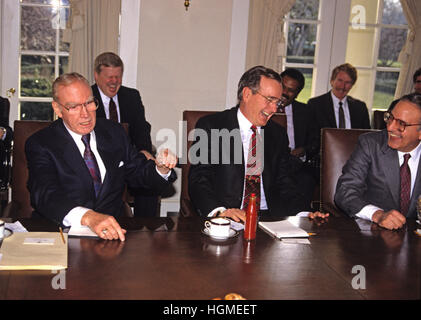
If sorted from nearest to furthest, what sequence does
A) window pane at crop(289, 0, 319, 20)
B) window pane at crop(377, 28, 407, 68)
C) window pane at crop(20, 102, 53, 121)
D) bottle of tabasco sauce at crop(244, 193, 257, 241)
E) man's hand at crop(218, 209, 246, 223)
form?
bottle of tabasco sauce at crop(244, 193, 257, 241)
man's hand at crop(218, 209, 246, 223)
window pane at crop(20, 102, 53, 121)
window pane at crop(289, 0, 319, 20)
window pane at crop(377, 28, 407, 68)

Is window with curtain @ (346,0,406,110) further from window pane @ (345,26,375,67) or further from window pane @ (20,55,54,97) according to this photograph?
window pane @ (20,55,54,97)

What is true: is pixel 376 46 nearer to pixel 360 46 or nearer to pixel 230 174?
pixel 360 46

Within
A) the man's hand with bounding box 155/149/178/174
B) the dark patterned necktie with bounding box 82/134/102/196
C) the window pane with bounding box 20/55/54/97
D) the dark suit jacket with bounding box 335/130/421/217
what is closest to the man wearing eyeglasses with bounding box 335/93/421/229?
the dark suit jacket with bounding box 335/130/421/217

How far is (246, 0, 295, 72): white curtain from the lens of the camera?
5422 mm

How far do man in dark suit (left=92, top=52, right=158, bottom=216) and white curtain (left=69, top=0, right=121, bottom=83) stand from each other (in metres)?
0.64

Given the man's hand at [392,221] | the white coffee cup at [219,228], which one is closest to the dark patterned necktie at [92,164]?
the white coffee cup at [219,228]

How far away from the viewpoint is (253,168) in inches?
126

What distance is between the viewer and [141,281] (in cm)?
170

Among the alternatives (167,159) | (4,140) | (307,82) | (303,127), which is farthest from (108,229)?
(307,82)

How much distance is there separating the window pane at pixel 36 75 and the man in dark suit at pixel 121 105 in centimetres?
93

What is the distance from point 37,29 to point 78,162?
10.2 feet

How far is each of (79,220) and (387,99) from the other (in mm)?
4674

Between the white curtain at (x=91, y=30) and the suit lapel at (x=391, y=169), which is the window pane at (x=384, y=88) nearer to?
the white curtain at (x=91, y=30)
